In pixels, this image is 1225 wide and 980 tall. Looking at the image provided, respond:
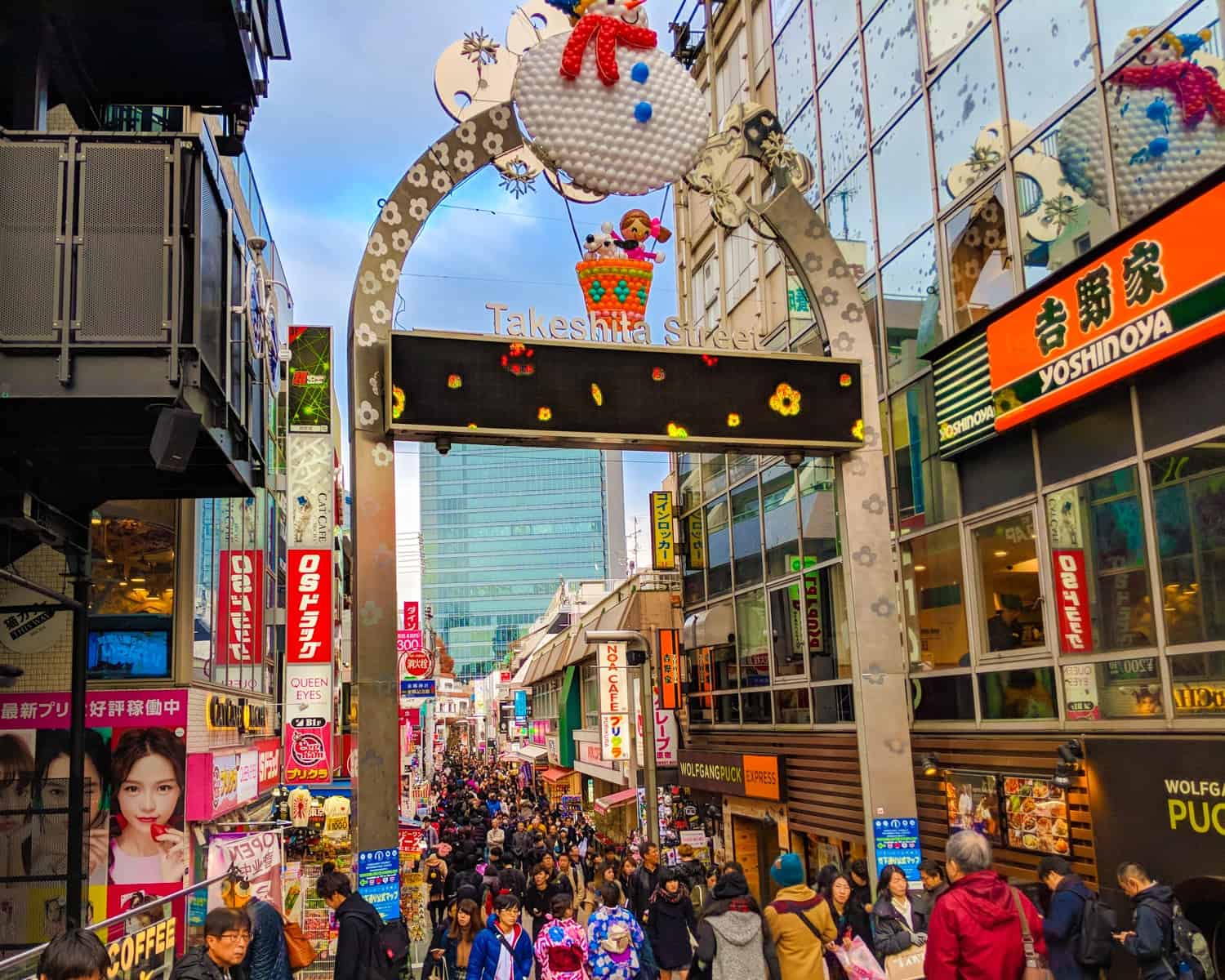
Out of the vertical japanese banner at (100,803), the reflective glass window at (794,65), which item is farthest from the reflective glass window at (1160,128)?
the vertical japanese banner at (100,803)

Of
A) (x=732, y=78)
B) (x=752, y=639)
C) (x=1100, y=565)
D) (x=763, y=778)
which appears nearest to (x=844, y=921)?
(x=1100, y=565)

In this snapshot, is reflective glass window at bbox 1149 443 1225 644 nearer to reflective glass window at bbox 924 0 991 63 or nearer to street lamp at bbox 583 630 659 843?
reflective glass window at bbox 924 0 991 63

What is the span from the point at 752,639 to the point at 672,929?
11.3m

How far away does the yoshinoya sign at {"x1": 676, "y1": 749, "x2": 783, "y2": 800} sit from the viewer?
19.6 metres

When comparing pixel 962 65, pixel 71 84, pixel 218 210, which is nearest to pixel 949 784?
pixel 962 65

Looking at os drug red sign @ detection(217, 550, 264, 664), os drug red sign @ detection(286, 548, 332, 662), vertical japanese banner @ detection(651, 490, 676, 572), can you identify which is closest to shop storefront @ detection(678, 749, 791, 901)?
vertical japanese banner @ detection(651, 490, 676, 572)

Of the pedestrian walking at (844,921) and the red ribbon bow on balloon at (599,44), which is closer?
the pedestrian walking at (844,921)

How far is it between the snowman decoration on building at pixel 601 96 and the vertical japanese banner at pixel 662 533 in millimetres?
13304

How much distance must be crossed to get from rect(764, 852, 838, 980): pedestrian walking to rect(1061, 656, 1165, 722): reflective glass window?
15.0 feet

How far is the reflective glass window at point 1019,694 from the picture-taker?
42.2 ft

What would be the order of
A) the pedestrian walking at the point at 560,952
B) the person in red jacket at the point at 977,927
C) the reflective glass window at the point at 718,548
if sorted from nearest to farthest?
the person in red jacket at the point at 977,927 < the pedestrian walking at the point at 560,952 < the reflective glass window at the point at 718,548

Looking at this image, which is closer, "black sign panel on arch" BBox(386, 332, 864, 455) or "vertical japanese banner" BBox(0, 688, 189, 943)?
"black sign panel on arch" BBox(386, 332, 864, 455)

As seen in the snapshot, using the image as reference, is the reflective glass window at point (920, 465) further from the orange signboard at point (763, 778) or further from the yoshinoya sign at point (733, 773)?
the yoshinoya sign at point (733, 773)

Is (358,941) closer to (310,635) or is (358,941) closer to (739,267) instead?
(310,635)
